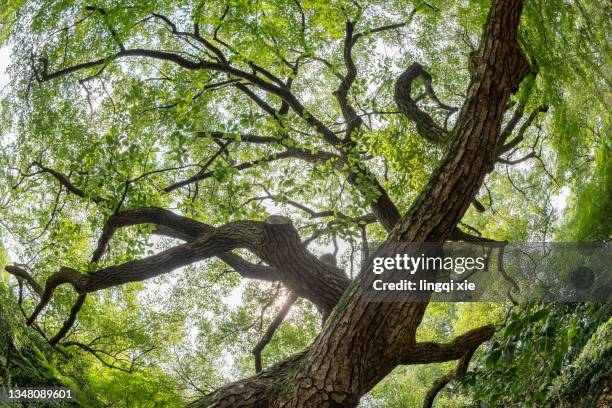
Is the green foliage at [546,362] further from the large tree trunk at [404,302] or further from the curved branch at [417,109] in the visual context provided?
the curved branch at [417,109]

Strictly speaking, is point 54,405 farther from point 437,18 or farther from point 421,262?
point 437,18

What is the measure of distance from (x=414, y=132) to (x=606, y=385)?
12.8 ft

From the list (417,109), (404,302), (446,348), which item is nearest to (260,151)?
(417,109)

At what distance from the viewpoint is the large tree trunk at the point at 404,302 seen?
13.0 feet

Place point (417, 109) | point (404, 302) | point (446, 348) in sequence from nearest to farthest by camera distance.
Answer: point (404, 302), point (446, 348), point (417, 109)

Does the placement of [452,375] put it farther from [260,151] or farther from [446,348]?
[260,151]

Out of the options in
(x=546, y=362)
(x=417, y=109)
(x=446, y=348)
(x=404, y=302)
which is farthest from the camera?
(x=417, y=109)

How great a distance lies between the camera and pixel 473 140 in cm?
411

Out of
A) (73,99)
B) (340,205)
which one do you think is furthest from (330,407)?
(73,99)

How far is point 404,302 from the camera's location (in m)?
4.08

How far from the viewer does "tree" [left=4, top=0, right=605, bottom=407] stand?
162 inches

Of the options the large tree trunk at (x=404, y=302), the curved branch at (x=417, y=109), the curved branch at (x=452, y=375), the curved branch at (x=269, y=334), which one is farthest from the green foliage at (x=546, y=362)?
the curved branch at (x=269, y=334)

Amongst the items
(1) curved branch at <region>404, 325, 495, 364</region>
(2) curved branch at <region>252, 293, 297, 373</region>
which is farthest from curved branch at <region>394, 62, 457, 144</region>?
(2) curved branch at <region>252, 293, 297, 373</region>

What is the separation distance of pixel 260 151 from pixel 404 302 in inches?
162
